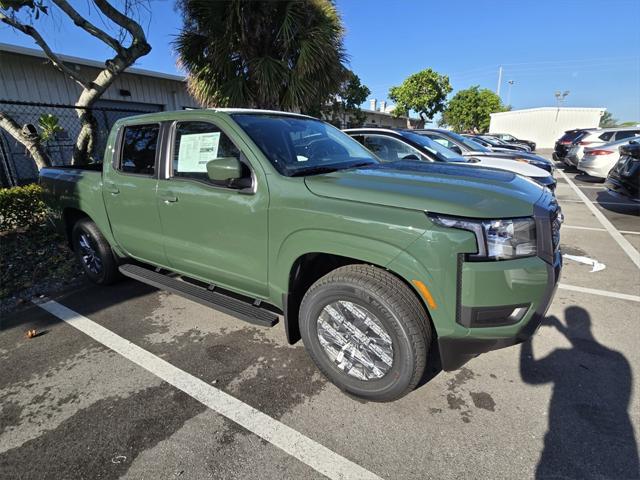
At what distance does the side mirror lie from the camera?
237cm

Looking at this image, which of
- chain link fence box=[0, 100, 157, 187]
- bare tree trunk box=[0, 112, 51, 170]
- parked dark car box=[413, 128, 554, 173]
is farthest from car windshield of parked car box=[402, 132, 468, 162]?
chain link fence box=[0, 100, 157, 187]

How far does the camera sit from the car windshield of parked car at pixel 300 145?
8.61 feet

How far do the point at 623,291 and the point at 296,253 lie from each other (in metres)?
3.80

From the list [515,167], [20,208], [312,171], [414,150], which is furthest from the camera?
[515,167]

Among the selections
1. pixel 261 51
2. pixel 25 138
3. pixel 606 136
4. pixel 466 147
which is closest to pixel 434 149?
pixel 466 147

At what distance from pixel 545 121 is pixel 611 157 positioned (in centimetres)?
3266

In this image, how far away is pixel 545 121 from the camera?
37.5 metres

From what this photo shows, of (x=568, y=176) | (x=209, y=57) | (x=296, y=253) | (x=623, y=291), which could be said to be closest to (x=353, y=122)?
(x=568, y=176)

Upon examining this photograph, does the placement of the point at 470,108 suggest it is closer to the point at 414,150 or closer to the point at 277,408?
the point at 414,150

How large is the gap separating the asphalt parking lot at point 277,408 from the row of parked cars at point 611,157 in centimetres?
423

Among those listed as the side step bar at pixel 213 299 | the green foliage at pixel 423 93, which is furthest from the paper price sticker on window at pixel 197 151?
the green foliage at pixel 423 93

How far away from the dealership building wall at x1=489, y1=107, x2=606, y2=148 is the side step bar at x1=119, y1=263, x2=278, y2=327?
42.6 metres

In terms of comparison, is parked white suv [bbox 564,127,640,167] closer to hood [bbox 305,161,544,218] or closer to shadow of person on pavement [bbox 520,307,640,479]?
shadow of person on pavement [bbox 520,307,640,479]

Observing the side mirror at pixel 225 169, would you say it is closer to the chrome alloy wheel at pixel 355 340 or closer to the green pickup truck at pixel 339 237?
the green pickup truck at pixel 339 237
